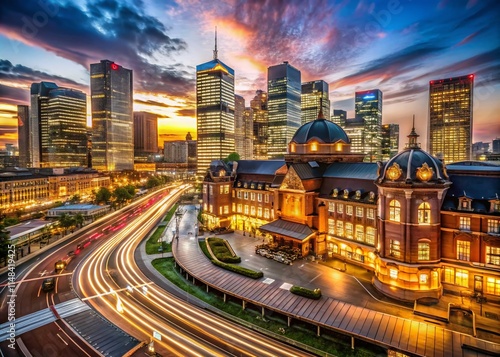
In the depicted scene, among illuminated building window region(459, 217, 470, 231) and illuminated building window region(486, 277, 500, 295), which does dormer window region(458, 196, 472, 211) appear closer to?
illuminated building window region(459, 217, 470, 231)

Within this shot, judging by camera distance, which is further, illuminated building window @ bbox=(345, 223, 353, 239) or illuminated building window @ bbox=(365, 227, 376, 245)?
illuminated building window @ bbox=(345, 223, 353, 239)

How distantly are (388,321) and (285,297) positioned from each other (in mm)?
12642

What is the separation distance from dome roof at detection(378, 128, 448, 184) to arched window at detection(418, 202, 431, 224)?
3484mm

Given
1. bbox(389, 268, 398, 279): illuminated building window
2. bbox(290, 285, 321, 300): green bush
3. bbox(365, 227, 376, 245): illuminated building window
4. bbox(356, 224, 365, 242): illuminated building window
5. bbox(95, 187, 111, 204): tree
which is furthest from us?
bbox(95, 187, 111, 204): tree

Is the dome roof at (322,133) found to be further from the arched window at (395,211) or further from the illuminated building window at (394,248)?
the illuminated building window at (394,248)

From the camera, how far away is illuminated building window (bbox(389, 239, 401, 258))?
3825 cm

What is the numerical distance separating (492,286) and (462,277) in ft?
10.5

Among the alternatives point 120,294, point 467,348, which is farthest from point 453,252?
point 120,294

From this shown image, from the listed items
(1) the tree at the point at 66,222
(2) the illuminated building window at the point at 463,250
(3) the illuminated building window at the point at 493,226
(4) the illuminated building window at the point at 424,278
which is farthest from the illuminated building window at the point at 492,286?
(1) the tree at the point at 66,222

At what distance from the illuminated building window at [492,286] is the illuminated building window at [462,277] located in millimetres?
2211

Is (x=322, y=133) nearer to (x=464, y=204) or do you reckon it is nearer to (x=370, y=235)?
(x=370, y=235)

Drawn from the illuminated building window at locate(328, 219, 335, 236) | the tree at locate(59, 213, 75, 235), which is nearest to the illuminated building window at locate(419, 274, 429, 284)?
the illuminated building window at locate(328, 219, 335, 236)

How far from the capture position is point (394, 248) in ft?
127

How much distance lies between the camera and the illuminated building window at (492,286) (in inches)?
1386
